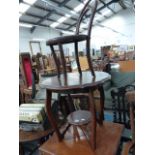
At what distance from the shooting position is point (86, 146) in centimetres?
98

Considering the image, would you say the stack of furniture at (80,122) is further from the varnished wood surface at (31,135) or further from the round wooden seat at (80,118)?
the varnished wood surface at (31,135)

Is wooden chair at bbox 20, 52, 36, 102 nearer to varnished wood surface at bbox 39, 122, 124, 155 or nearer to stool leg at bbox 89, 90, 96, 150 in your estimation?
varnished wood surface at bbox 39, 122, 124, 155

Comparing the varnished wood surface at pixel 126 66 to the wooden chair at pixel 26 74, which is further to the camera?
the varnished wood surface at pixel 126 66

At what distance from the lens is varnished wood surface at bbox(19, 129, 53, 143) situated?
4.01 ft

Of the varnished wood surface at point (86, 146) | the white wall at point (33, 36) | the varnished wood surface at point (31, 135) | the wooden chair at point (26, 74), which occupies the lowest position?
the varnished wood surface at point (31, 135)

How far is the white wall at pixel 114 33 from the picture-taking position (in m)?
12.0

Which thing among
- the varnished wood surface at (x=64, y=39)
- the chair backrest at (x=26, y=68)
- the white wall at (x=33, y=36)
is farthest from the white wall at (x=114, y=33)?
the varnished wood surface at (x=64, y=39)

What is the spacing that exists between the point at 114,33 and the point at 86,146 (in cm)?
1241

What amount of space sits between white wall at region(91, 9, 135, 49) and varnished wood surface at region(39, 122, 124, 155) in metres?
11.2

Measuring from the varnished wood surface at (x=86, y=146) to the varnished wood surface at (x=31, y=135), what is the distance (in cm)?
17

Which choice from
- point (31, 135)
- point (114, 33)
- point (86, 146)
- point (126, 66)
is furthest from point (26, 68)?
point (114, 33)

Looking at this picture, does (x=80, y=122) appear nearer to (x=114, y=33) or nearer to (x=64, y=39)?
(x=64, y=39)
